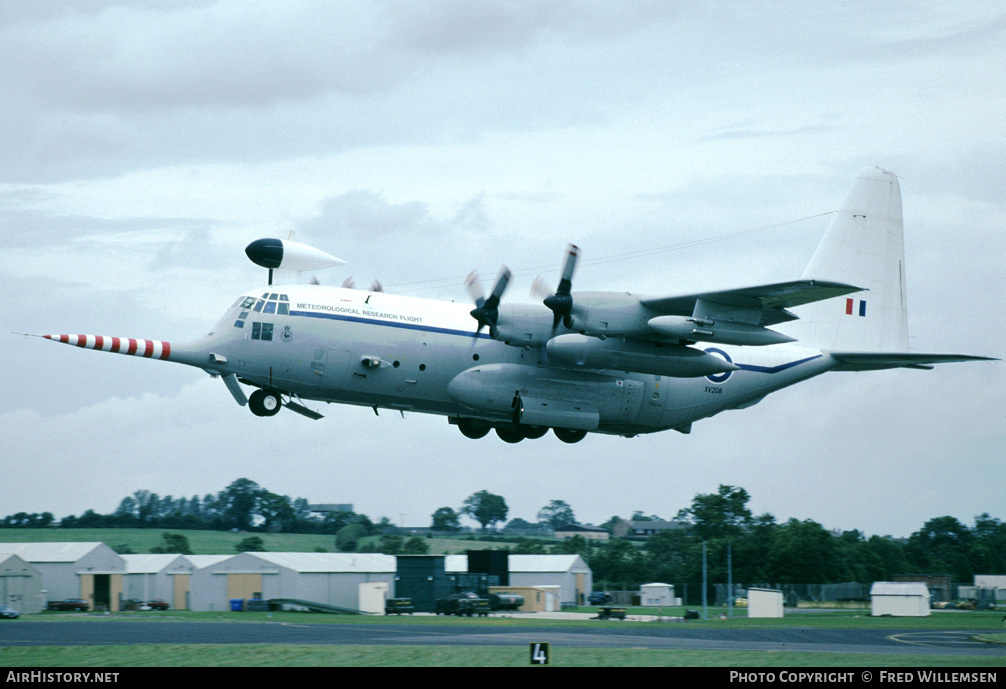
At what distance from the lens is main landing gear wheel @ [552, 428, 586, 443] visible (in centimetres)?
3122

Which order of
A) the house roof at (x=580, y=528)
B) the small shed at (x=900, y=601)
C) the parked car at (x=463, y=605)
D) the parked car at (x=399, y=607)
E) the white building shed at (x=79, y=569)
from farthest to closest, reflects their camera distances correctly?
the house roof at (x=580, y=528)
the small shed at (x=900, y=601)
the white building shed at (x=79, y=569)
the parked car at (x=399, y=607)
the parked car at (x=463, y=605)

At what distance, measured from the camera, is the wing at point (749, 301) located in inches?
1059

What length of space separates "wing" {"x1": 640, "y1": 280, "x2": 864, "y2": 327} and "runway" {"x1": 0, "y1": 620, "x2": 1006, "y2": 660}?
11369mm

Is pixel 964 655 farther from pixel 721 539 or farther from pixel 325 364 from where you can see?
pixel 721 539

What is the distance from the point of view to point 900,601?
179ft

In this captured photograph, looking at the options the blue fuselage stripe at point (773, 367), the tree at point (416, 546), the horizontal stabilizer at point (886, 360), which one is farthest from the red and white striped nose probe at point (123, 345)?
the tree at point (416, 546)

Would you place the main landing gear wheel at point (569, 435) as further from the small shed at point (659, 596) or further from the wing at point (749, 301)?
the small shed at point (659, 596)

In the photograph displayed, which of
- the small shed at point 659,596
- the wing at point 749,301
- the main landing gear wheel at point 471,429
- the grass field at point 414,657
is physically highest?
the wing at point 749,301

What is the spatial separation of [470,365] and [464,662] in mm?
8124

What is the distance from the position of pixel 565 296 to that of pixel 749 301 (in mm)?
4834

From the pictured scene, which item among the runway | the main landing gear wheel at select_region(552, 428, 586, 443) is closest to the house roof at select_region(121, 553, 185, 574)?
the runway

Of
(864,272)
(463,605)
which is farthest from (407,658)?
(463,605)

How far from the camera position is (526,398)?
29391mm

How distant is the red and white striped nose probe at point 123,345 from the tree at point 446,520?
145 feet
